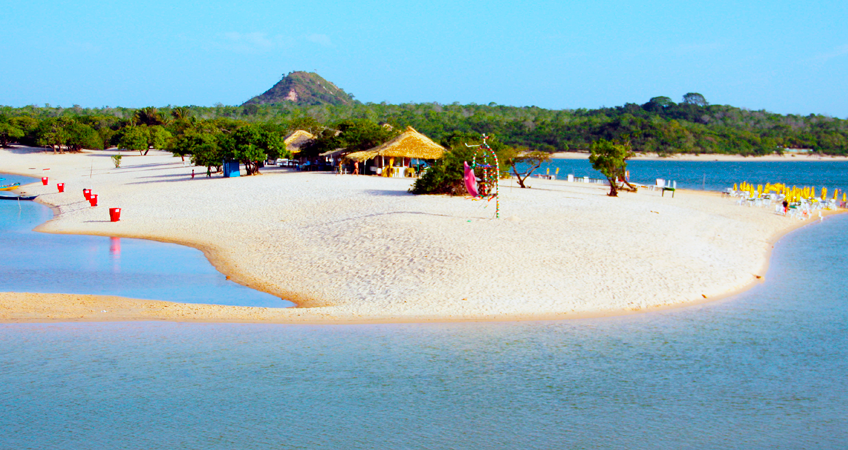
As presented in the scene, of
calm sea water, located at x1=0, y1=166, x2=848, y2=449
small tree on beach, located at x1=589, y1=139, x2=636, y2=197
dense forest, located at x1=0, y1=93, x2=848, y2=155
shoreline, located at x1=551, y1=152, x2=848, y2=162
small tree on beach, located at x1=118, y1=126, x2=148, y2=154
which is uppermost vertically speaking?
dense forest, located at x1=0, y1=93, x2=848, y2=155

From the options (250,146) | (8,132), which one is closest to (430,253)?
(250,146)

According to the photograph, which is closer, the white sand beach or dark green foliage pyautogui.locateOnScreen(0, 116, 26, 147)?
the white sand beach

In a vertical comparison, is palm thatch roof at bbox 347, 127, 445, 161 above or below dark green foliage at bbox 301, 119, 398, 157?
below

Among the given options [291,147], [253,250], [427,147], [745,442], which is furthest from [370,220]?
[291,147]

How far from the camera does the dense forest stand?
65.6 metres

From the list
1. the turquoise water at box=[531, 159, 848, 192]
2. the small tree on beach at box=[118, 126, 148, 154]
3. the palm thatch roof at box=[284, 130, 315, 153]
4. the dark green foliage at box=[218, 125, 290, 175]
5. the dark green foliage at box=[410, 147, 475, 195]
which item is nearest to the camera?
the dark green foliage at box=[410, 147, 475, 195]

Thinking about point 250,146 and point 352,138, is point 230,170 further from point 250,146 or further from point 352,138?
point 352,138

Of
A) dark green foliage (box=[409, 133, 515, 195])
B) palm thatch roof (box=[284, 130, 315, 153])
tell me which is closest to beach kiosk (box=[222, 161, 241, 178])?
palm thatch roof (box=[284, 130, 315, 153])

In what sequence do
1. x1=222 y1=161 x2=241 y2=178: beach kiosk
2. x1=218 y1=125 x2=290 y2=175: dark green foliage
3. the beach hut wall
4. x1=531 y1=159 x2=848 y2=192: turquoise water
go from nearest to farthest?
x1=218 y1=125 x2=290 y2=175: dark green foliage
the beach hut wall
x1=222 y1=161 x2=241 y2=178: beach kiosk
x1=531 y1=159 x2=848 y2=192: turquoise water

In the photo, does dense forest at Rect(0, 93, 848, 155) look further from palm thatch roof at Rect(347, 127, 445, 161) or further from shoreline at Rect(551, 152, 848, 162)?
palm thatch roof at Rect(347, 127, 445, 161)

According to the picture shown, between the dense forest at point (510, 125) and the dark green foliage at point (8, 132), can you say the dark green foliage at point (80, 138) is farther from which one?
the dark green foliage at point (8, 132)

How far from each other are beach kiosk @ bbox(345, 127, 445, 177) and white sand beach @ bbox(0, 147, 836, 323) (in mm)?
8120

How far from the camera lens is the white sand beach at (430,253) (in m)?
Result: 9.45

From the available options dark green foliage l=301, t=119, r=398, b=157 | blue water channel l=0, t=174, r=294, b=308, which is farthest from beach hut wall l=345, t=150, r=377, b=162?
blue water channel l=0, t=174, r=294, b=308
